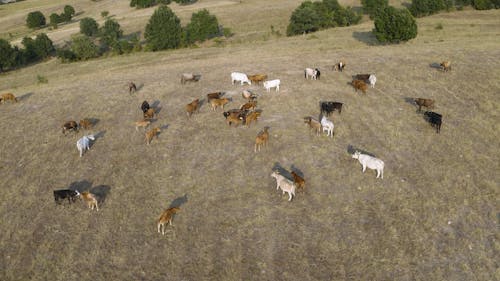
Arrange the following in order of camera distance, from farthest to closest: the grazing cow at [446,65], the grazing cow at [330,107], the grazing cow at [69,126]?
the grazing cow at [446,65] < the grazing cow at [69,126] < the grazing cow at [330,107]

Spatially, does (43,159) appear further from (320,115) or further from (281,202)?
(320,115)

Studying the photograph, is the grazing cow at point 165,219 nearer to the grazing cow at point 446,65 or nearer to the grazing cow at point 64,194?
the grazing cow at point 64,194

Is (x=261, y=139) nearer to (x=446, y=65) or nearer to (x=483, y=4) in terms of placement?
(x=446, y=65)

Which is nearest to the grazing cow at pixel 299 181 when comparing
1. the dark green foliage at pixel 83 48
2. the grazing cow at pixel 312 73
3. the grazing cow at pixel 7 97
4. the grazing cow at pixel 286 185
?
the grazing cow at pixel 286 185

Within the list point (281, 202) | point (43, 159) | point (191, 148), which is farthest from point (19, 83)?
point (281, 202)

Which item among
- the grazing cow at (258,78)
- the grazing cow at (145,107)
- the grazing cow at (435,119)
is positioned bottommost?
the grazing cow at (435,119)

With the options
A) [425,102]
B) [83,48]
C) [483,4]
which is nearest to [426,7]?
[483,4]
